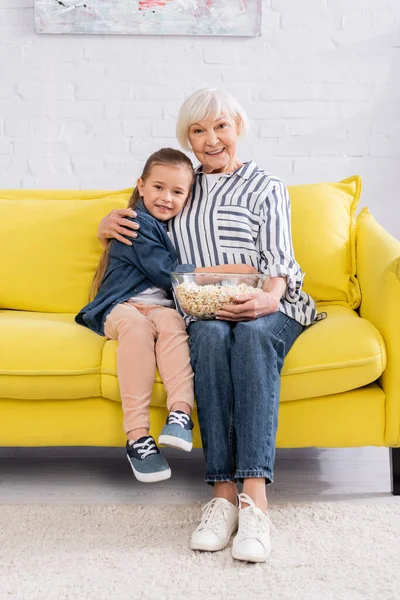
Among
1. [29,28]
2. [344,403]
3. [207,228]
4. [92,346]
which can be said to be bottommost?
[344,403]

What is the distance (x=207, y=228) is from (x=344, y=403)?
61cm

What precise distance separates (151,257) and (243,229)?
0.86 ft

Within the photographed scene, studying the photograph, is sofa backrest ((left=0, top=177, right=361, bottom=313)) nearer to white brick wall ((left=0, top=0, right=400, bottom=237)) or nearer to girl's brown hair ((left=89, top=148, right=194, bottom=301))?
girl's brown hair ((left=89, top=148, right=194, bottom=301))

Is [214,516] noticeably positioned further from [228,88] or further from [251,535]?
[228,88]

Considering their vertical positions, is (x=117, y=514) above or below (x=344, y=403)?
below

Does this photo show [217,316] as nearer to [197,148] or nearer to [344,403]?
[344,403]

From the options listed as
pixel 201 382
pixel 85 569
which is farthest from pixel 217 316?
pixel 85 569

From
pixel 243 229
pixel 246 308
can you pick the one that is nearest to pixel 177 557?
pixel 246 308

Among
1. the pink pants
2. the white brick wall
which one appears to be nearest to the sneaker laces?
the pink pants

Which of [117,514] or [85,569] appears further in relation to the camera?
[117,514]

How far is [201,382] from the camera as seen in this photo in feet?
5.75

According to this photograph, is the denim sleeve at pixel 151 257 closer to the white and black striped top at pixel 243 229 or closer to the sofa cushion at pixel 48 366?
the white and black striped top at pixel 243 229

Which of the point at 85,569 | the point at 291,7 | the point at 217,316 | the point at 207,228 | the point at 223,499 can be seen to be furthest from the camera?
the point at 291,7

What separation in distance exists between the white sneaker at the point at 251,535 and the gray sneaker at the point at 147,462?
20 cm
